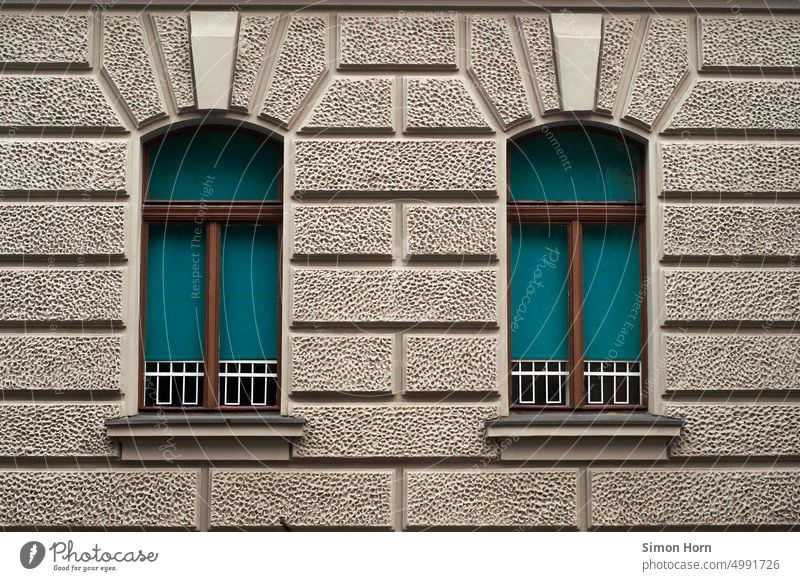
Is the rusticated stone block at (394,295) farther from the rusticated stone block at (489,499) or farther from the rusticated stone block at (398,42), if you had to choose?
the rusticated stone block at (398,42)

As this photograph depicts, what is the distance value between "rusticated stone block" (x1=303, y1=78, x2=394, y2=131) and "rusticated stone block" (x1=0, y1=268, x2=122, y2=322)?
1.64m

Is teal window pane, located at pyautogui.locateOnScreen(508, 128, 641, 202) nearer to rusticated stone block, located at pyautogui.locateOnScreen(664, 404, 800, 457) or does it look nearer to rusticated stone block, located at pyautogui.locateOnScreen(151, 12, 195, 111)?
rusticated stone block, located at pyautogui.locateOnScreen(664, 404, 800, 457)

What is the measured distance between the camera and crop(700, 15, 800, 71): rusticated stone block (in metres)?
7.54

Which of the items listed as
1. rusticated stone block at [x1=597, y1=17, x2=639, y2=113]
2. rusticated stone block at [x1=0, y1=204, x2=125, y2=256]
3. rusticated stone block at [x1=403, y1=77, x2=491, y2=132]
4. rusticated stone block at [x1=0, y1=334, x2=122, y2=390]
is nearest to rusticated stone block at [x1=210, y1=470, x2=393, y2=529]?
rusticated stone block at [x1=0, y1=334, x2=122, y2=390]

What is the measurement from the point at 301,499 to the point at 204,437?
719mm

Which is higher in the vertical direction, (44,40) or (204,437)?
(44,40)

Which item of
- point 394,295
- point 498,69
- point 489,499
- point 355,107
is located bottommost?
point 489,499

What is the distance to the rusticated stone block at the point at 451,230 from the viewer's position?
736cm

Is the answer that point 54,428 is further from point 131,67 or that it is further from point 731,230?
point 731,230

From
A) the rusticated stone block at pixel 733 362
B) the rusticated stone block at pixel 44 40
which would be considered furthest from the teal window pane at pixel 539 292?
the rusticated stone block at pixel 44 40

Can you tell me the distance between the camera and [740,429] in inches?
288

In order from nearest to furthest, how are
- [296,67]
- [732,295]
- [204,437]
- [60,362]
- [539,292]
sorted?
[204,437] < [60,362] < [732,295] < [296,67] < [539,292]

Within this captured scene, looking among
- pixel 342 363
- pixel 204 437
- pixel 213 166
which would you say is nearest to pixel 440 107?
pixel 213 166

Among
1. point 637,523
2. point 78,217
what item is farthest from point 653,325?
point 78,217
